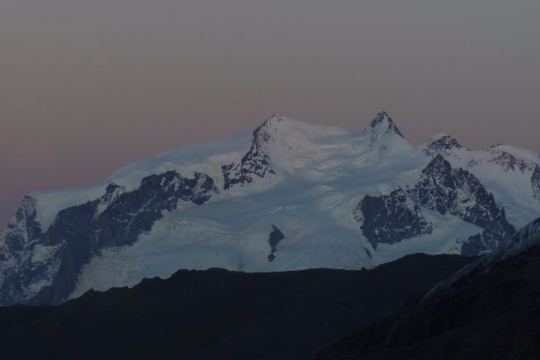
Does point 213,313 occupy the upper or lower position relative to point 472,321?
lower

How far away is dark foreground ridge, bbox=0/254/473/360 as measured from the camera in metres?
106

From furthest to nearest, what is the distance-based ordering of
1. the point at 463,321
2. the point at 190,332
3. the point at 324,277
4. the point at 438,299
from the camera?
the point at 324,277, the point at 190,332, the point at 438,299, the point at 463,321

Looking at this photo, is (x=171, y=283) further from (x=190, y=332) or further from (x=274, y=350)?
(x=274, y=350)

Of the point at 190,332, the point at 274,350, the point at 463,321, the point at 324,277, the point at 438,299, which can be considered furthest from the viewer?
the point at 324,277

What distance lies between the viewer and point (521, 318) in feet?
176

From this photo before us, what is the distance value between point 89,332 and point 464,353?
77.8m

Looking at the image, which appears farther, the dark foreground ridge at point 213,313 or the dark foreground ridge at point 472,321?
the dark foreground ridge at point 213,313

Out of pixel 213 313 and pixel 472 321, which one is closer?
pixel 472 321

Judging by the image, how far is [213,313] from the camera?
421ft

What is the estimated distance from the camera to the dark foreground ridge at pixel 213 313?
10619cm

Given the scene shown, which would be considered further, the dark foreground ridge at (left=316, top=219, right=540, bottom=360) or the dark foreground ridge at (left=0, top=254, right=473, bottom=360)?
the dark foreground ridge at (left=0, top=254, right=473, bottom=360)

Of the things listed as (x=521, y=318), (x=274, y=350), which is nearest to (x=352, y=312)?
(x=274, y=350)

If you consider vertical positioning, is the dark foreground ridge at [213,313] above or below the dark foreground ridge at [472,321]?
below

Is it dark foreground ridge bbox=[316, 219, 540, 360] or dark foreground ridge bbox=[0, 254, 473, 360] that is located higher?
dark foreground ridge bbox=[316, 219, 540, 360]
